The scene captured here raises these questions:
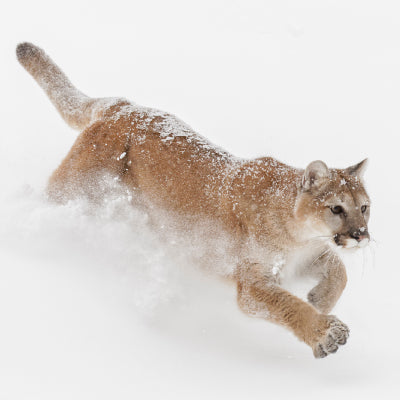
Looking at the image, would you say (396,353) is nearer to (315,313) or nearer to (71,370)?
(315,313)

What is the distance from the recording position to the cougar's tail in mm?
6648

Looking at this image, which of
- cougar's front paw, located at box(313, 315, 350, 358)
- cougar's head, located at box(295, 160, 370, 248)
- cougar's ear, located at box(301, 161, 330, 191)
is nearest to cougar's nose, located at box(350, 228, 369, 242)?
cougar's head, located at box(295, 160, 370, 248)

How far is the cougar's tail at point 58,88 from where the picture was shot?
6.65 metres

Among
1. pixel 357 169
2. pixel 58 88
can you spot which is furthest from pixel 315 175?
pixel 58 88

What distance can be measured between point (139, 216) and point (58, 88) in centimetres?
193

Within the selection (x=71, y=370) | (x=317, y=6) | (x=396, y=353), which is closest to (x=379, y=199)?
(x=396, y=353)

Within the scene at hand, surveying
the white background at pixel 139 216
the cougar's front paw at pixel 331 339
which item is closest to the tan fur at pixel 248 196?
the cougar's front paw at pixel 331 339

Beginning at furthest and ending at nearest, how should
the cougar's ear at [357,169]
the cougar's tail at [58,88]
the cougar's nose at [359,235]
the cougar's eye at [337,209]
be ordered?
the cougar's tail at [58,88], the cougar's ear at [357,169], the cougar's eye at [337,209], the cougar's nose at [359,235]

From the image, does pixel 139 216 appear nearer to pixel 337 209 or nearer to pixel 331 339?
pixel 337 209

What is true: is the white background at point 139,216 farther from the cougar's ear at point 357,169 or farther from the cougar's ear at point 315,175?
the cougar's ear at point 357,169

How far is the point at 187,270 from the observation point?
5.69 meters

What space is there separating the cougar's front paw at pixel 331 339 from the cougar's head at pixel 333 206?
0.63 m

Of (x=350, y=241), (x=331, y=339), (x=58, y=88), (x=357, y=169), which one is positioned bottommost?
(x=331, y=339)

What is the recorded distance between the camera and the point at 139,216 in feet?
19.7
